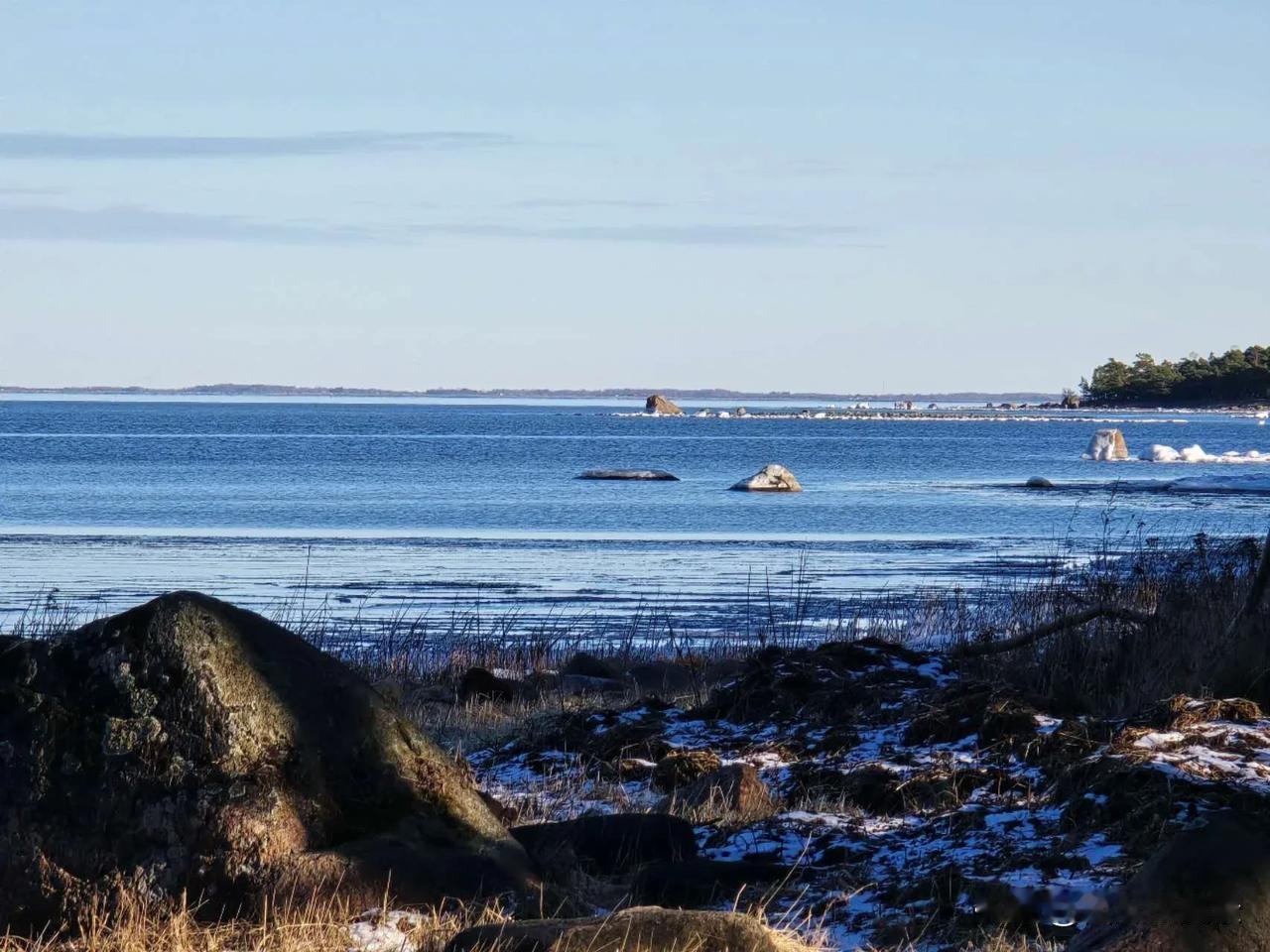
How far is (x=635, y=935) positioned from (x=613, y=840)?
87.6 inches

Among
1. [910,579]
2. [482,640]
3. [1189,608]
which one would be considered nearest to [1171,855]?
[1189,608]

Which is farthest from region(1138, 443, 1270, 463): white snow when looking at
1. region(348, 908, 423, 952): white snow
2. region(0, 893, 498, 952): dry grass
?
region(0, 893, 498, 952): dry grass

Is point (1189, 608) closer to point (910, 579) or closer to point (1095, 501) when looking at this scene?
point (910, 579)

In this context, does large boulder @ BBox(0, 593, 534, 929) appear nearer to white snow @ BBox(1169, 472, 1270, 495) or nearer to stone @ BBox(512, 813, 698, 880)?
stone @ BBox(512, 813, 698, 880)

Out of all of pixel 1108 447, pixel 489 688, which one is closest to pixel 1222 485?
pixel 1108 447

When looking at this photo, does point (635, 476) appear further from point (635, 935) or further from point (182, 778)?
point (635, 935)

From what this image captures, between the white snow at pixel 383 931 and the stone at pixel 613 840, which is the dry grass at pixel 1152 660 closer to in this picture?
the stone at pixel 613 840

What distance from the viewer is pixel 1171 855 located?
4.94m

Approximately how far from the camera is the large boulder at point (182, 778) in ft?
19.7

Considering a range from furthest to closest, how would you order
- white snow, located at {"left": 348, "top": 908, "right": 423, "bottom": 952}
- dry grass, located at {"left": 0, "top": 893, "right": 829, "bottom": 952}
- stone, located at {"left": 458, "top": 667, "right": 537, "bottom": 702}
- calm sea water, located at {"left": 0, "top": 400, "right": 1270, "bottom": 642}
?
calm sea water, located at {"left": 0, "top": 400, "right": 1270, "bottom": 642} → stone, located at {"left": 458, "top": 667, "right": 537, "bottom": 702} → white snow, located at {"left": 348, "top": 908, "right": 423, "bottom": 952} → dry grass, located at {"left": 0, "top": 893, "right": 829, "bottom": 952}

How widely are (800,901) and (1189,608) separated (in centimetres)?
673

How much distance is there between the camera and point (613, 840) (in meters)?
7.40

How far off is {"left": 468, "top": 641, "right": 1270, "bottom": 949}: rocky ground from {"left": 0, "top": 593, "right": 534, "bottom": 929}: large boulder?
1050 mm

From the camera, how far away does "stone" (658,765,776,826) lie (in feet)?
26.9
